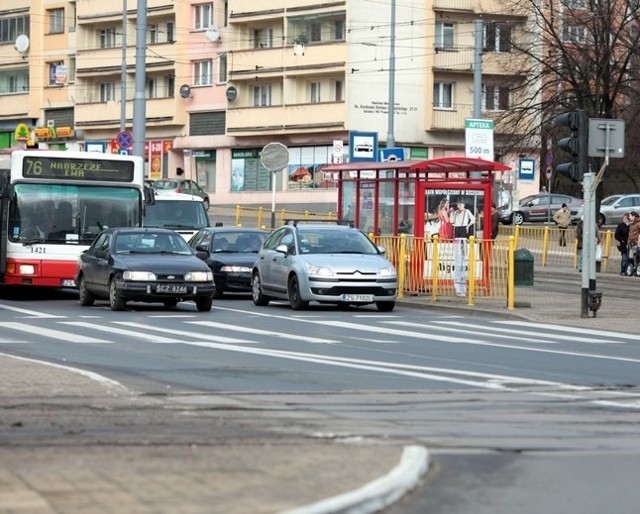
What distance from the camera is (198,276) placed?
94.0ft

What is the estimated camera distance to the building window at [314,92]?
80.2 metres

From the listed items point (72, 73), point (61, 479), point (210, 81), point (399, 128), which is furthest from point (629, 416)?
point (72, 73)

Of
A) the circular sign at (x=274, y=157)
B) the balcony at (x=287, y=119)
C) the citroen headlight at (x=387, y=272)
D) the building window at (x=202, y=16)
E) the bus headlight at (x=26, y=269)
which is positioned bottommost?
the bus headlight at (x=26, y=269)

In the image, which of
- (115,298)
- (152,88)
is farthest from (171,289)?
(152,88)

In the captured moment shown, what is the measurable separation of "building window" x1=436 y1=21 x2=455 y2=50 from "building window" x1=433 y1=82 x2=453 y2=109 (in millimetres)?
1868

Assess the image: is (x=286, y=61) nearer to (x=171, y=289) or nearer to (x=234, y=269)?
(x=234, y=269)

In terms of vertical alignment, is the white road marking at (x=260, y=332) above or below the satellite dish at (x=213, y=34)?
below

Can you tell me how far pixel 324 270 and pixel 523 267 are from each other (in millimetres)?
8621

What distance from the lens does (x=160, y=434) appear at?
11.1m

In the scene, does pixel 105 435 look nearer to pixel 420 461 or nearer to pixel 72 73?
pixel 420 461

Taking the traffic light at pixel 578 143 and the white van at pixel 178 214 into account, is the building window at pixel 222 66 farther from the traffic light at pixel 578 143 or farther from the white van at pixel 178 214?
the traffic light at pixel 578 143

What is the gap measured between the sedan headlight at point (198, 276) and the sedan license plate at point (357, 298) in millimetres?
2412

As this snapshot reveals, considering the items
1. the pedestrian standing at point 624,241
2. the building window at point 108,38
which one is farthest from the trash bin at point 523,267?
the building window at point 108,38

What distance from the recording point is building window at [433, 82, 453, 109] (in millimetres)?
79438
